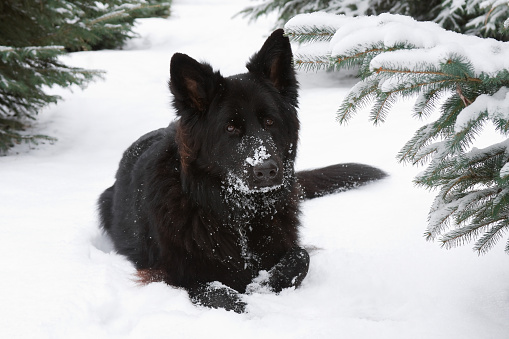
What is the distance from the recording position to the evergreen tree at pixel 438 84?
70.2 inches

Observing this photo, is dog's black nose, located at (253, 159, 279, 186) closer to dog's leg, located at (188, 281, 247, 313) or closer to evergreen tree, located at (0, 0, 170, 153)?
dog's leg, located at (188, 281, 247, 313)

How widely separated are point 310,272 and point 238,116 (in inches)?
45.7

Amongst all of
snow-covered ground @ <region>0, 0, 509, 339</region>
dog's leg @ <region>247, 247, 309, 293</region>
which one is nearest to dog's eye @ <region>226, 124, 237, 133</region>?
dog's leg @ <region>247, 247, 309, 293</region>

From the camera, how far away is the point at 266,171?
287 centimetres

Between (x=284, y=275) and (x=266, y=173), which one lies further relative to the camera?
(x=284, y=275)

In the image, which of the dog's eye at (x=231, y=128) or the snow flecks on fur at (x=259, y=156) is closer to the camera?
the snow flecks on fur at (x=259, y=156)

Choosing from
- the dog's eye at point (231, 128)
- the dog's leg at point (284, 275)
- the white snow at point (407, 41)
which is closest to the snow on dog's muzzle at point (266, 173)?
the dog's eye at point (231, 128)

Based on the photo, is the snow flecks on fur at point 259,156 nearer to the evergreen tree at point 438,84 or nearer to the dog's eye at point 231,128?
the dog's eye at point 231,128

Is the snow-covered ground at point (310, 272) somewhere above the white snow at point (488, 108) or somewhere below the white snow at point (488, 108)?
below

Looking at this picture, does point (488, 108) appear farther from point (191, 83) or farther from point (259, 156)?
point (191, 83)

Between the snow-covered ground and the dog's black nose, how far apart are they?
28.0 inches

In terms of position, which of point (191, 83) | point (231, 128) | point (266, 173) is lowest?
point (266, 173)

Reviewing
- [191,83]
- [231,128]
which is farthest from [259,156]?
[191,83]

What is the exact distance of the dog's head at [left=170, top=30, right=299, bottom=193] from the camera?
2996mm
